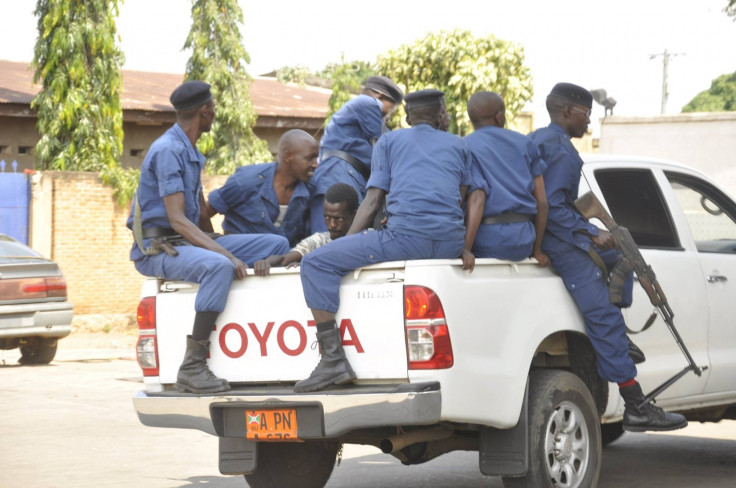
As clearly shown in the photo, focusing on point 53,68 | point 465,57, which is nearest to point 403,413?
point 53,68

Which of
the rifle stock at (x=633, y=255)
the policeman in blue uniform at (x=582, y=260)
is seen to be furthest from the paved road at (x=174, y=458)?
the rifle stock at (x=633, y=255)

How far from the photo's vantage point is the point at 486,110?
6.41 m

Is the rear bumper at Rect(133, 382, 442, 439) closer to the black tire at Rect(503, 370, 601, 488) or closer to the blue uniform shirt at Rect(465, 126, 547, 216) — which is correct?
the black tire at Rect(503, 370, 601, 488)

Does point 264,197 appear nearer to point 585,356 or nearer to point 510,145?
point 510,145

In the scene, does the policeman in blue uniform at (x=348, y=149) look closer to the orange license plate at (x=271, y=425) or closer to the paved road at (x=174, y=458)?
the orange license plate at (x=271, y=425)

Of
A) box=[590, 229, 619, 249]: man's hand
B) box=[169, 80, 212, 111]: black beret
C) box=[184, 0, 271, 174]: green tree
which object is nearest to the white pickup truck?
box=[590, 229, 619, 249]: man's hand

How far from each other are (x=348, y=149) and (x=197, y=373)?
1.90 meters

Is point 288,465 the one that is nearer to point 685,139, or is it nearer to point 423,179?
point 423,179

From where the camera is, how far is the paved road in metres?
7.68

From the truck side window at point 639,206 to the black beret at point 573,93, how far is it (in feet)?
1.66

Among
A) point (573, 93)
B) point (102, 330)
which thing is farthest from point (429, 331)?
point (102, 330)

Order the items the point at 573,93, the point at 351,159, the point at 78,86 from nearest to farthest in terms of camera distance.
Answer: the point at 573,93 → the point at 351,159 → the point at 78,86

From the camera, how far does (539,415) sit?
586 cm

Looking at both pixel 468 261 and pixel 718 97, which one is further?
pixel 718 97
